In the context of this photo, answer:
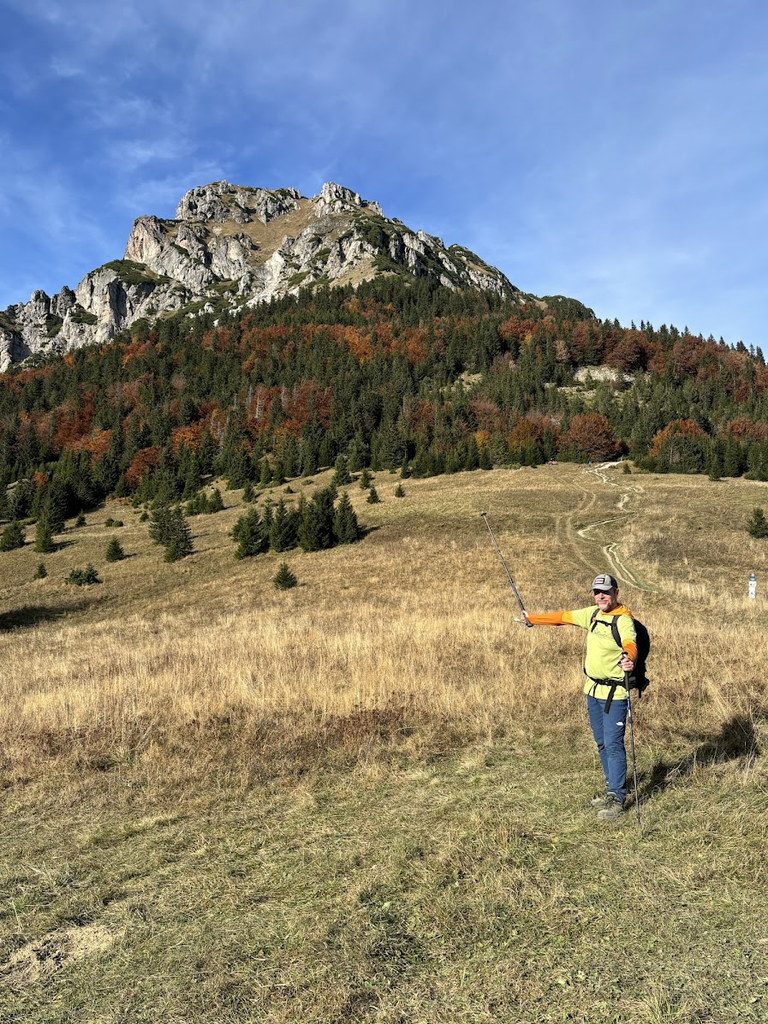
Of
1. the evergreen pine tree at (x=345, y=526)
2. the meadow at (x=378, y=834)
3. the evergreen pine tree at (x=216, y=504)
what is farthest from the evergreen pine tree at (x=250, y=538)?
the meadow at (x=378, y=834)

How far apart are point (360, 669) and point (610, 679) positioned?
5834 millimetres

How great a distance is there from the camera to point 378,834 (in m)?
5.30

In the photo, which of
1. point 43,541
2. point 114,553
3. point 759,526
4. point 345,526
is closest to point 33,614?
point 114,553

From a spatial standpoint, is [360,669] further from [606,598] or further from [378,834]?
[606,598]

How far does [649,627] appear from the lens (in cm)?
1420

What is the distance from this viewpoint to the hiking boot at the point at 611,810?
17.5ft

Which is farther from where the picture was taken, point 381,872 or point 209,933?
point 381,872

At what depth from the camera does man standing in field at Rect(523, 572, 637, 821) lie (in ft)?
18.6

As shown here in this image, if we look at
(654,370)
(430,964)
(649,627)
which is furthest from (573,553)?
(654,370)

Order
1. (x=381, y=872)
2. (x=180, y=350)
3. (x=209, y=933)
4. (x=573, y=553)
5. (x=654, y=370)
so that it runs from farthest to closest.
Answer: (x=180, y=350) → (x=654, y=370) → (x=573, y=553) → (x=381, y=872) → (x=209, y=933)

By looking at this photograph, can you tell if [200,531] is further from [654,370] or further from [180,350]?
[654,370]

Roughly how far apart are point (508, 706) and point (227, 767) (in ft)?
14.8

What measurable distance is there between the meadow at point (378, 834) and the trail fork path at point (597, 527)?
44.5 ft

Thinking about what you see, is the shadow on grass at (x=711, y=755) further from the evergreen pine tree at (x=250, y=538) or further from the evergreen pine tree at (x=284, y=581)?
the evergreen pine tree at (x=250, y=538)
